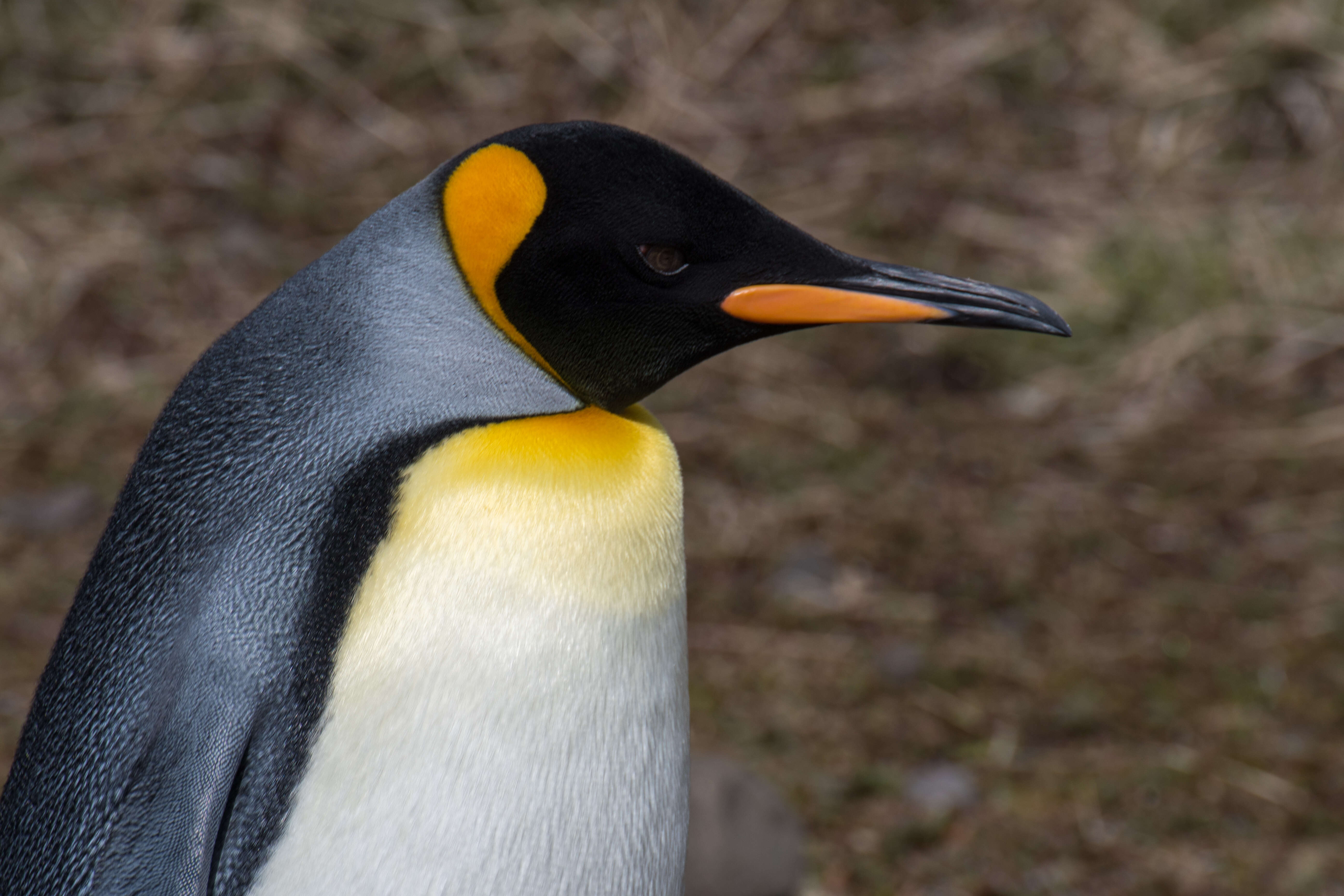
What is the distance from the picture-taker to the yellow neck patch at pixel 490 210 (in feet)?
4.02

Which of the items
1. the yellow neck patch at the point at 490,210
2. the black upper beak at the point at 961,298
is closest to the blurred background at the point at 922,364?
the black upper beak at the point at 961,298

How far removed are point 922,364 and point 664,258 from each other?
2610 millimetres

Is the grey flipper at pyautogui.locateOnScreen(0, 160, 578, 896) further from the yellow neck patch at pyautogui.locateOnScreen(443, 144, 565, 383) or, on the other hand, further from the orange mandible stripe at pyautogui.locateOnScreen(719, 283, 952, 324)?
the orange mandible stripe at pyautogui.locateOnScreen(719, 283, 952, 324)

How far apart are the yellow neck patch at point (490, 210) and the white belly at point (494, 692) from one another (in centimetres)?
15

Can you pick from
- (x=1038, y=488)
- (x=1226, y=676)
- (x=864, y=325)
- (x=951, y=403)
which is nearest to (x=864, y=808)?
(x=1226, y=676)

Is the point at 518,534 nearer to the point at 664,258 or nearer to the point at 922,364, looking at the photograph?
the point at 664,258

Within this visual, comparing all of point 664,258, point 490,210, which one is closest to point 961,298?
point 664,258

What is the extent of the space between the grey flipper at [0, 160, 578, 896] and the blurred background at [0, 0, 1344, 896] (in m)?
1.35

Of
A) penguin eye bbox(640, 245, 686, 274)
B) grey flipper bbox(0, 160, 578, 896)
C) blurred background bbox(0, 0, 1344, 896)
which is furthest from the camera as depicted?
blurred background bbox(0, 0, 1344, 896)

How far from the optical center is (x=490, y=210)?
1229 millimetres

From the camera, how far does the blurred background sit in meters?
2.51

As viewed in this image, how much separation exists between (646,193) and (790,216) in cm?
307

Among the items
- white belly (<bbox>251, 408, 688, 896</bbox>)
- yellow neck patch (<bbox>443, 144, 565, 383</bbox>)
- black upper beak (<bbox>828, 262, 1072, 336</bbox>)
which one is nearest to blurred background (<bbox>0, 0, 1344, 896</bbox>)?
white belly (<bbox>251, 408, 688, 896</bbox>)

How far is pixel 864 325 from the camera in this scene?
4012mm
